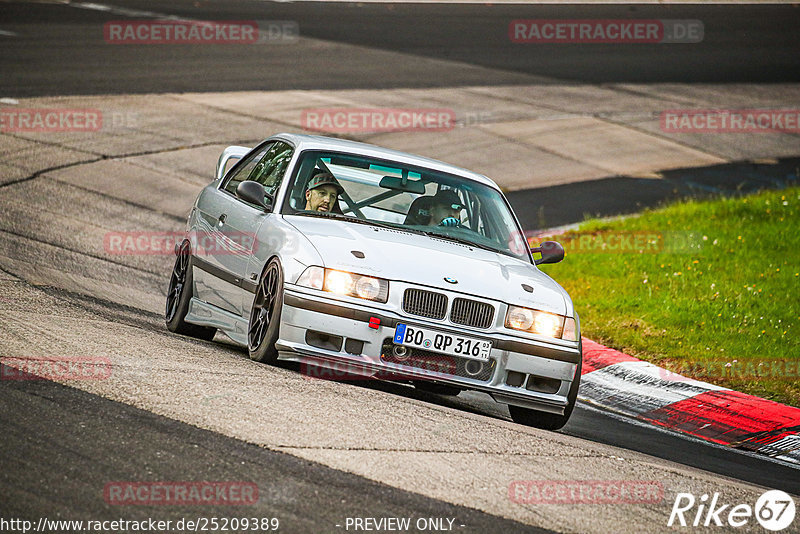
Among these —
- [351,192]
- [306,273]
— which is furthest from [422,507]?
[351,192]

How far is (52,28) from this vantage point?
87.2 feet

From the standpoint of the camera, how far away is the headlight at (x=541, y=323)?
717 centimetres

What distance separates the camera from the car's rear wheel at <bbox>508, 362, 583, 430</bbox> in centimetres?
740

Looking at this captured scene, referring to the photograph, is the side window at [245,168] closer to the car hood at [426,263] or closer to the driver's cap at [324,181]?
the driver's cap at [324,181]

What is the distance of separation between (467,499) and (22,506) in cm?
188

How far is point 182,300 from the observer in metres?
8.85

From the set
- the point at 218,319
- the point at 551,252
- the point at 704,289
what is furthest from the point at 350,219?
the point at 704,289

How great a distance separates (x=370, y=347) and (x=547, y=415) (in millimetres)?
1388

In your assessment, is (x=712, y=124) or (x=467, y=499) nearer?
(x=467, y=499)

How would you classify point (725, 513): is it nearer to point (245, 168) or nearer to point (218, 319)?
point (218, 319)

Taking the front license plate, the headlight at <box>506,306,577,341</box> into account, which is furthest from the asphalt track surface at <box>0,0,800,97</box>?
the headlight at <box>506,306,577,341</box>

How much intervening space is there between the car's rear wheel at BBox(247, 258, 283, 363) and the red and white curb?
3.05m

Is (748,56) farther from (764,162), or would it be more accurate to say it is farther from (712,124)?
(764,162)

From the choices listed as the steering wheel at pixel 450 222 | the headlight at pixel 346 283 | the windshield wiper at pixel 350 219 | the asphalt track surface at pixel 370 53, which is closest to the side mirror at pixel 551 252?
the steering wheel at pixel 450 222
